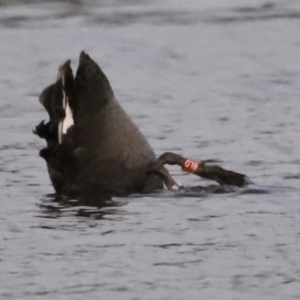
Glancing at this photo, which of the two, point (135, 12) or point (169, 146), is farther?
point (135, 12)

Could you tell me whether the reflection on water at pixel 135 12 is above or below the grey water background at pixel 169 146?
above

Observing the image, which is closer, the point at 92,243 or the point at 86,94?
the point at 92,243

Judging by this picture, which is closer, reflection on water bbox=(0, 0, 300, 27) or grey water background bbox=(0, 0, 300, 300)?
grey water background bbox=(0, 0, 300, 300)

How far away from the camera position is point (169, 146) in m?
13.6

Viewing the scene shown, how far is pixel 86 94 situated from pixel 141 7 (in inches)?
486

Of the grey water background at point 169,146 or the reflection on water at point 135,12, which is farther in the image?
the reflection on water at point 135,12

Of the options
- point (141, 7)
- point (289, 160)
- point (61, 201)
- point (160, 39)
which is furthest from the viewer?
point (141, 7)

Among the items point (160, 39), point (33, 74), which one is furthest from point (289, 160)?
point (160, 39)

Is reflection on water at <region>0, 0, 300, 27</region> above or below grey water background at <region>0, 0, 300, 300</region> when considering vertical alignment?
above

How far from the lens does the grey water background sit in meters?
8.77

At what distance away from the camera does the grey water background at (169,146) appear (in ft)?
28.8

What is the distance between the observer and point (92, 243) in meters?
9.56

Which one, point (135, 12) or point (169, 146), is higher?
point (135, 12)

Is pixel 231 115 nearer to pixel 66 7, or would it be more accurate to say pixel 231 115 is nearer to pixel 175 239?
pixel 175 239
